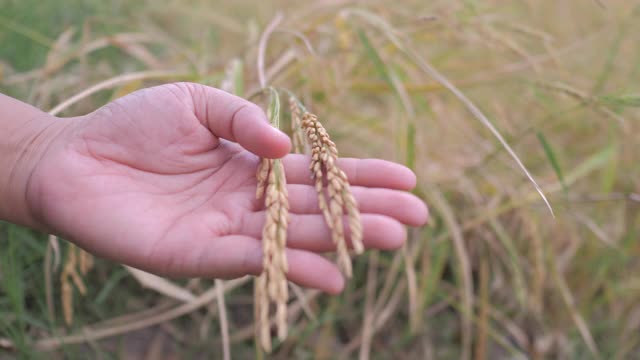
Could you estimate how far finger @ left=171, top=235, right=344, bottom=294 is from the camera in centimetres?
82

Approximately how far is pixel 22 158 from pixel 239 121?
0.45m

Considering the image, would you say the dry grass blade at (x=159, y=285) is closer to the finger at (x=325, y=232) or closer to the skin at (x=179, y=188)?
the skin at (x=179, y=188)

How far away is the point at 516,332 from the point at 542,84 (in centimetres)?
68

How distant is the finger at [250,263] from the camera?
82cm

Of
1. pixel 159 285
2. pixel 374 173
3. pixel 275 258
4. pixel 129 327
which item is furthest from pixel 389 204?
pixel 129 327

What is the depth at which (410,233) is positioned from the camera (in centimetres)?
162

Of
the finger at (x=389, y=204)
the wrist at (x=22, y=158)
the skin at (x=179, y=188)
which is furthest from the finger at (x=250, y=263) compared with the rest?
the wrist at (x=22, y=158)

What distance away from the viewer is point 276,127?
90 centimetres

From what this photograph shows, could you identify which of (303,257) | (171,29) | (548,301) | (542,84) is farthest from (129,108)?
(171,29)

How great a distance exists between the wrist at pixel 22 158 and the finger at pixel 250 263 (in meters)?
0.38

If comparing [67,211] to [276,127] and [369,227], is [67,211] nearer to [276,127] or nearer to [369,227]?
[276,127]

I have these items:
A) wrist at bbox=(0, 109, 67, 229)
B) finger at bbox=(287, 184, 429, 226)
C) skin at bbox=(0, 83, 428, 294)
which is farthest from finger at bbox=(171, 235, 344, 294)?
wrist at bbox=(0, 109, 67, 229)

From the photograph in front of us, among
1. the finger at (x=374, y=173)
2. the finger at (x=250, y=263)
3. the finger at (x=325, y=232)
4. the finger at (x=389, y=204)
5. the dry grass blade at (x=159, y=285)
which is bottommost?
the dry grass blade at (x=159, y=285)

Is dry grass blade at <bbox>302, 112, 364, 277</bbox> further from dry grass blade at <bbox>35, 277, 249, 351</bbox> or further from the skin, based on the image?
dry grass blade at <bbox>35, 277, 249, 351</bbox>
